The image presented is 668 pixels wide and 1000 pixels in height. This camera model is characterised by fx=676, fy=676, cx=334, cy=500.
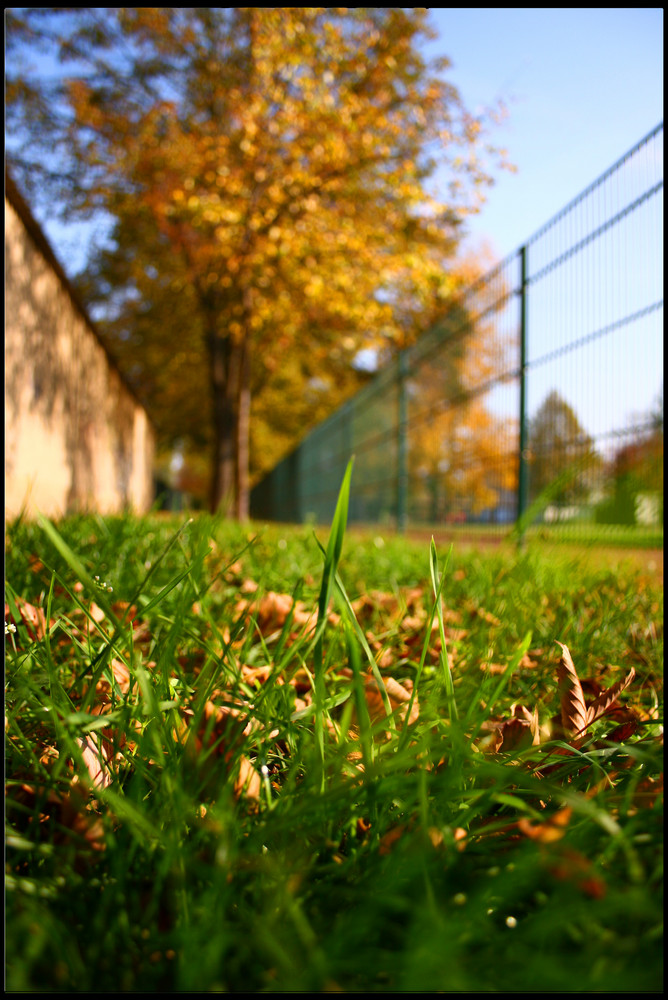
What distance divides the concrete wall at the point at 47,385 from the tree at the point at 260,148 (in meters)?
2.59

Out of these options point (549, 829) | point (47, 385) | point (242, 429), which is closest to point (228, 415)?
point (242, 429)

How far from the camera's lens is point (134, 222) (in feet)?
43.0

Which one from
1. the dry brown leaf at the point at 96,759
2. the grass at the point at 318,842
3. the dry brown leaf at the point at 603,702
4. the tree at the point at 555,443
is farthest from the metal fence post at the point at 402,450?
the dry brown leaf at the point at 96,759

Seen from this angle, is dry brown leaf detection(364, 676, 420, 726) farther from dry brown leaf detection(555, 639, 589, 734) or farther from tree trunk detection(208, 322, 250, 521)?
tree trunk detection(208, 322, 250, 521)

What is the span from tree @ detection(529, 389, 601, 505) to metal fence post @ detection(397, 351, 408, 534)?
4.16 meters

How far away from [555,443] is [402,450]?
4.62 meters

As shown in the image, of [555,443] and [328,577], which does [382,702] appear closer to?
[328,577]

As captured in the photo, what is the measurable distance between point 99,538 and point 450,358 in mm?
7124

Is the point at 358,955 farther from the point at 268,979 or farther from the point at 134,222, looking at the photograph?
the point at 134,222

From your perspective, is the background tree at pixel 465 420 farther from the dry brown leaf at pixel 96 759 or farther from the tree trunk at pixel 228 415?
the dry brown leaf at pixel 96 759

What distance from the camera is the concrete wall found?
4570 millimetres

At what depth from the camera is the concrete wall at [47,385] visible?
4.57 m

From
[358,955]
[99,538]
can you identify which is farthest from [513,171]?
[358,955]

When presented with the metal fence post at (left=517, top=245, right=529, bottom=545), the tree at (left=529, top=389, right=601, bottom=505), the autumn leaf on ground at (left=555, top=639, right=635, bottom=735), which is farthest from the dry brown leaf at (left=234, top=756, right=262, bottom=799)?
the metal fence post at (left=517, top=245, right=529, bottom=545)
